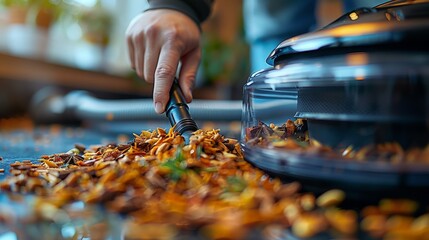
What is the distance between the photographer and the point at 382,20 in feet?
1.38

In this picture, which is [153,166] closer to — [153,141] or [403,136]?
[153,141]

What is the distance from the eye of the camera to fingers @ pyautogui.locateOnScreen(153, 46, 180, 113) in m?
0.69

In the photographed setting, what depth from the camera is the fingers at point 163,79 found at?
2.26ft

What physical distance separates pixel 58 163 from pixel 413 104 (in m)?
0.45

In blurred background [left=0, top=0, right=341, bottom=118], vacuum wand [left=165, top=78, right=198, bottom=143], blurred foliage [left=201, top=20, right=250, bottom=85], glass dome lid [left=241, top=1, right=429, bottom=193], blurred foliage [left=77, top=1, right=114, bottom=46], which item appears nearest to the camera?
glass dome lid [left=241, top=1, right=429, bottom=193]

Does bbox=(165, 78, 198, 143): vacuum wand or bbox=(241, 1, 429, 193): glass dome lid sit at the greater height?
bbox=(241, 1, 429, 193): glass dome lid

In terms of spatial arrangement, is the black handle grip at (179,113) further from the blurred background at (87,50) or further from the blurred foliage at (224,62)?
the blurred foliage at (224,62)

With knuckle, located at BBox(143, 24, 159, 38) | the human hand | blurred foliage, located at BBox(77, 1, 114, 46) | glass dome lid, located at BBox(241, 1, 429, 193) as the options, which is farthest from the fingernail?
blurred foliage, located at BBox(77, 1, 114, 46)

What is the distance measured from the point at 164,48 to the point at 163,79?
7cm

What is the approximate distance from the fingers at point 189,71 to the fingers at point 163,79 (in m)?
0.05

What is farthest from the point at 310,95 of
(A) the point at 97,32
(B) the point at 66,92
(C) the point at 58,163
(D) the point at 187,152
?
(A) the point at 97,32

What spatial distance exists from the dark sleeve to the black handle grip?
185 millimetres

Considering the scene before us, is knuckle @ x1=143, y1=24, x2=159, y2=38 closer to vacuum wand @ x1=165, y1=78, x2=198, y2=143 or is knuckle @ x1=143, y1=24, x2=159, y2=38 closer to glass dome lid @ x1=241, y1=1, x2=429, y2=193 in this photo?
vacuum wand @ x1=165, y1=78, x2=198, y2=143

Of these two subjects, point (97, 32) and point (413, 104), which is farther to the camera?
point (97, 32)
